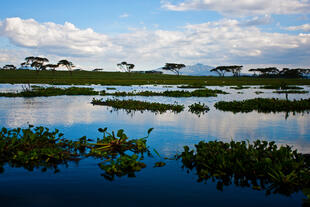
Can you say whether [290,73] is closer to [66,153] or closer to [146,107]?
[146,107]

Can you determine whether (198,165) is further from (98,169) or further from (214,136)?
(214,136)

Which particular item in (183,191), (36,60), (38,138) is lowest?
(183,191)

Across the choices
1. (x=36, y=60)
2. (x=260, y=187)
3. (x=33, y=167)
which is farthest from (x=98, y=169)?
(x=36, y=60)

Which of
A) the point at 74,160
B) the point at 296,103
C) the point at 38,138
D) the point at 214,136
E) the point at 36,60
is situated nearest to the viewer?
the point at 74,160

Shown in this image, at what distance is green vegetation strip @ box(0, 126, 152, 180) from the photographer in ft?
28.0

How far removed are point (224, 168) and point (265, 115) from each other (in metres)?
14.3

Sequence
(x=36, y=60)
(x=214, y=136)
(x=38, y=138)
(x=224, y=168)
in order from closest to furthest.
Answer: (x=224, y=168) → (x=38, y=138) → (x=214, y=136) → (x=36, y=60)

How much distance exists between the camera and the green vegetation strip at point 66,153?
853 centimetres

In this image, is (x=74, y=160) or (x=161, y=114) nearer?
(x=74, y=160)

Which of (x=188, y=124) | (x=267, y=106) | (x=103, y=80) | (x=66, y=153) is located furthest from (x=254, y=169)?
(x=103, y=80)

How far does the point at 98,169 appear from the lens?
8.70 meters

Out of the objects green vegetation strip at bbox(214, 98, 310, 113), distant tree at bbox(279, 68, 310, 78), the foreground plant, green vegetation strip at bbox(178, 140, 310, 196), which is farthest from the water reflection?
distant tree at bbox(279, 68, 310, 78)

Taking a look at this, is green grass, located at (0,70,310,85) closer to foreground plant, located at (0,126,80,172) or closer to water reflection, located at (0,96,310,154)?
water reflection, located at (0,96,310,154)

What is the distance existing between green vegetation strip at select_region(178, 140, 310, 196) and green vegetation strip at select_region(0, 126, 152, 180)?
2.15 meters
